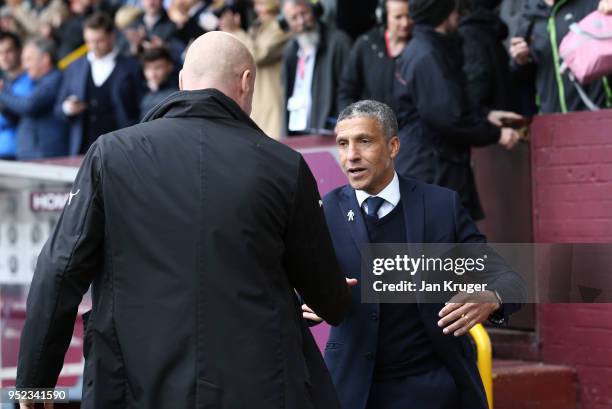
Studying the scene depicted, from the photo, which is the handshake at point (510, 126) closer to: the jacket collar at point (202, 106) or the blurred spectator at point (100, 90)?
the jacket collar at point (202, 106)

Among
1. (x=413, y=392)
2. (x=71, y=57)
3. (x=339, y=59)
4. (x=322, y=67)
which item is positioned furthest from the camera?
(x=71, y=57)

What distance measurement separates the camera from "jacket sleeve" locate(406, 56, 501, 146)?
23.1 feet

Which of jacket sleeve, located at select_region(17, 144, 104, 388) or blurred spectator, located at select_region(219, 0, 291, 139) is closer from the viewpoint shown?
jacket sleeve, located at select_region(17, 144, 104, 388)

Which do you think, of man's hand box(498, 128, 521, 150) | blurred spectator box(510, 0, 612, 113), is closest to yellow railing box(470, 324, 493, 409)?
man's hand box(498, 128, 521, 150)

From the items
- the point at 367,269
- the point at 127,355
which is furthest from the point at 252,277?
the point at 367,269

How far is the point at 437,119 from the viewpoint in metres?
7.05

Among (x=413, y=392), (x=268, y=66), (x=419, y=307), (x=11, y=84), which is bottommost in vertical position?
(x=413, y=392)

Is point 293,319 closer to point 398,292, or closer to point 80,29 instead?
point 398,292

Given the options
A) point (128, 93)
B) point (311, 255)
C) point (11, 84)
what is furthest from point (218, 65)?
point (11, 84)

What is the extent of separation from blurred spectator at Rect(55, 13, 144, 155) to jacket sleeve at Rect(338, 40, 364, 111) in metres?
3.14

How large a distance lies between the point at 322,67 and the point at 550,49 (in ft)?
6.90

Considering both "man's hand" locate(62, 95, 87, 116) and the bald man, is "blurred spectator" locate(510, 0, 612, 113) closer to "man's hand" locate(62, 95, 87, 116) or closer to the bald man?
the bald man

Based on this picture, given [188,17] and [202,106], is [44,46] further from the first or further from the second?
[202,106]

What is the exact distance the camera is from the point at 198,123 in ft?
12.9
